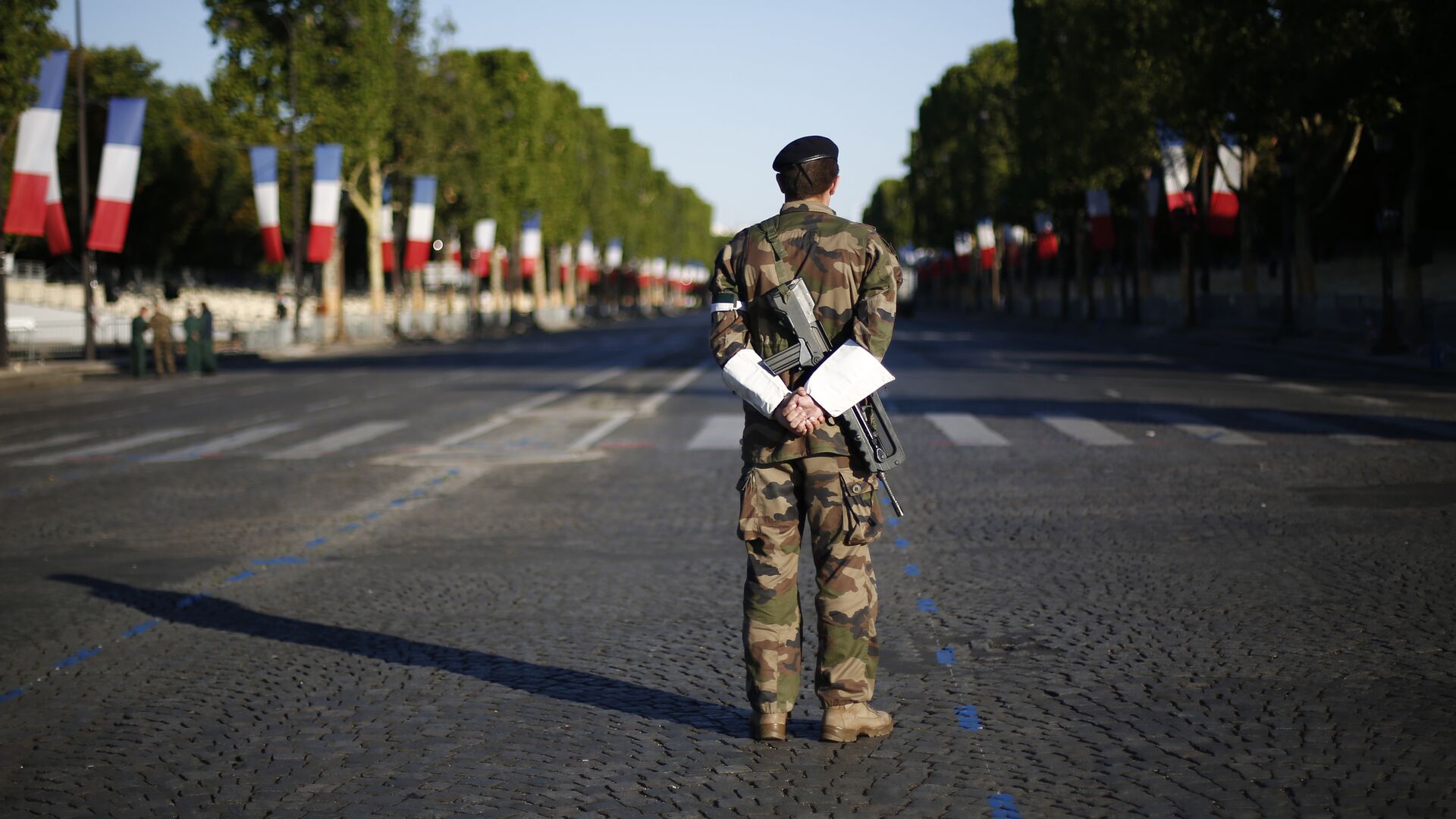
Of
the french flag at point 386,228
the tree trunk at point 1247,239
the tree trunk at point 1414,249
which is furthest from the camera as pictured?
the french flag at point 386,228

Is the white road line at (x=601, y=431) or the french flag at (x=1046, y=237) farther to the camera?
the french flag at (x=1046, y=237)

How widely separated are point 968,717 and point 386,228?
211 ft

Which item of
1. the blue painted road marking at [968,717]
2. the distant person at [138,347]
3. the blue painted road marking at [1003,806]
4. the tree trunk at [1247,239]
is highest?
the tree trunk at [1247,239]

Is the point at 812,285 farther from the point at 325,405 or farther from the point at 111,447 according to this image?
the point at 325,405

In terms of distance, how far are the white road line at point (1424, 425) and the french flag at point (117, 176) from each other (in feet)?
Result: 90.4

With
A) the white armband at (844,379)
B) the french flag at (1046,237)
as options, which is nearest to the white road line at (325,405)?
the white armband at (844,379)

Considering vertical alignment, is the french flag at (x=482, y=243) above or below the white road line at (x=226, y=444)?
above

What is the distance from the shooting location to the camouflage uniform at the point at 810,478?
547cm

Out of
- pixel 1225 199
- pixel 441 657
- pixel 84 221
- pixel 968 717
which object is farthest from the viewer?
pixel 1225 199

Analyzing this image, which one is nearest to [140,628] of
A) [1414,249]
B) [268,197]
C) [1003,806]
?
[1003,806]

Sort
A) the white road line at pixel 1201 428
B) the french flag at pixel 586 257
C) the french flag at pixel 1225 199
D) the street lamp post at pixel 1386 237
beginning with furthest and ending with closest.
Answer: the french flag at pixel 586 257 → the french flag at pixel 1225 199 → the street lamp post at pixel 1386 237 → the white road line at pixel 1201 428

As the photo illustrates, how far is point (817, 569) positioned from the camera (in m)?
5.54

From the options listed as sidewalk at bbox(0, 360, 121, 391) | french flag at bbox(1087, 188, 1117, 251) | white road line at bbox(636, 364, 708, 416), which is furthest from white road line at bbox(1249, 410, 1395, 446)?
french flag at bbox(1087, 188, 1117, 251)

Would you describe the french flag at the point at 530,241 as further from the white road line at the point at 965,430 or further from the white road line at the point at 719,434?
the white road line at the point at 965,430
